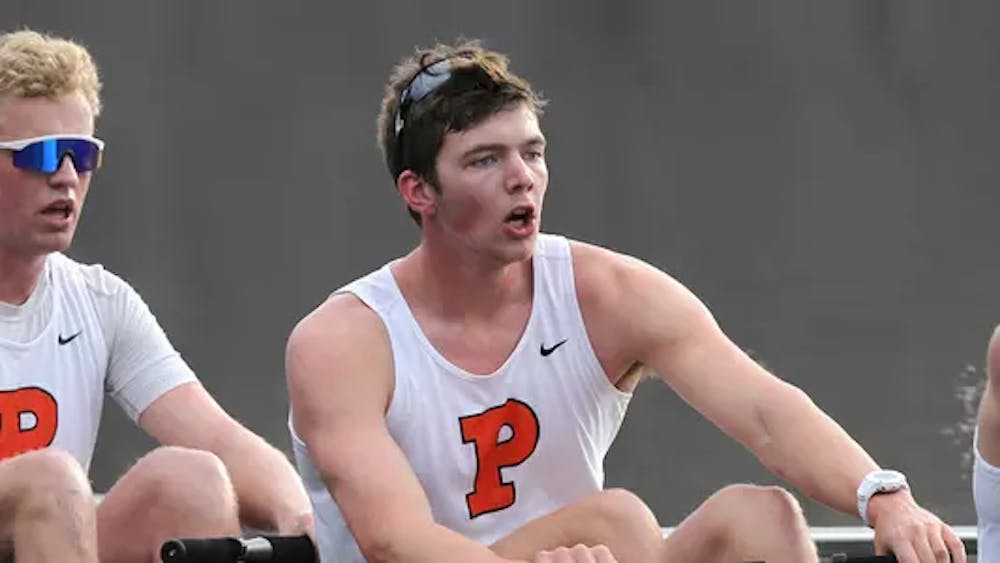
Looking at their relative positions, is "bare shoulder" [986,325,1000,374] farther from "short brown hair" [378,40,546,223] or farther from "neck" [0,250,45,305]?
"neck" [0,250,45,305]

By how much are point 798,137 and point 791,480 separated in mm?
2311

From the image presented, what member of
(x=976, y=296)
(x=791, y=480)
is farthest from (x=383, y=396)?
(x=976, y=296)

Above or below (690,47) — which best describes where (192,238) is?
below

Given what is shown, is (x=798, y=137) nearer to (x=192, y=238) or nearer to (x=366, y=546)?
(x=192, y=238)

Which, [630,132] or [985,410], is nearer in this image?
[985,410]

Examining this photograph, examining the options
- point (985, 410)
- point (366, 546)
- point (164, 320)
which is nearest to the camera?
point (366, 546)

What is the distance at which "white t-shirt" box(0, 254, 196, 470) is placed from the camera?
14.8 ft

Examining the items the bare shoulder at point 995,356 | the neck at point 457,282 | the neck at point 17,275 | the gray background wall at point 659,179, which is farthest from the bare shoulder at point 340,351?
the gray background wall at point 659,179

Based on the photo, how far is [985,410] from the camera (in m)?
4.43

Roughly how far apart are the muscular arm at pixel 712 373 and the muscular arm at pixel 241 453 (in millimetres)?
630

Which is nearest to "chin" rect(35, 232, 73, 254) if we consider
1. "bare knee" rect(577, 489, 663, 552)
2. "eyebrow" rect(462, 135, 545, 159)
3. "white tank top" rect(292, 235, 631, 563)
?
"white tank top" rect(292, 235, 631, 563)

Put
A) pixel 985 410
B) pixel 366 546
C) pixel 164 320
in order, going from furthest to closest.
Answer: pixel 164 320 → pixel 985 410 → pixel 366 546

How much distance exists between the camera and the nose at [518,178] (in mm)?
4035

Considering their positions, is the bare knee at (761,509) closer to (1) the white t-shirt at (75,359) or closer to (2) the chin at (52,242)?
(1) the white t-shirt at (75,359)
